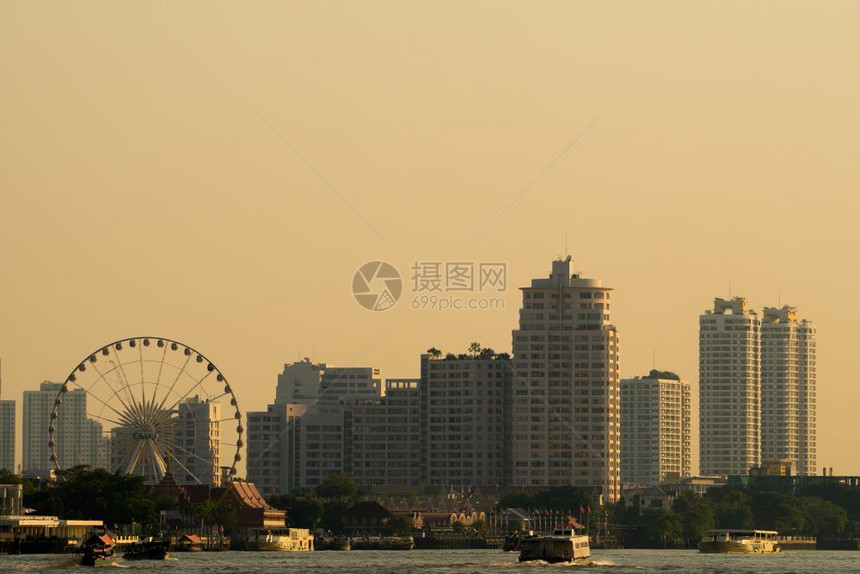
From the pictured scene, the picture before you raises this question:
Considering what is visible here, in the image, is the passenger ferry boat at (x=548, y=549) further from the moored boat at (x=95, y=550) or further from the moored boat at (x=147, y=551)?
the moored boat at (x=95, y=550)

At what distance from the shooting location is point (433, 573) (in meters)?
164

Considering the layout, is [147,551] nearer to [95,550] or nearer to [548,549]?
[95,550]

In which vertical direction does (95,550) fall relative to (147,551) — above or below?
above

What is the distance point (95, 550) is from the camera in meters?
173

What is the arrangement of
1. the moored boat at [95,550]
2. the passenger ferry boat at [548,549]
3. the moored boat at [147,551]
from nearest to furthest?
the moored boat at [95,550] → the passenger ferry boat at [548,549] → the moored boat at [147,551]

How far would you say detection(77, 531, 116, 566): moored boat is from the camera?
561 feet

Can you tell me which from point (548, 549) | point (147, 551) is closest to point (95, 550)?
point (147, 551)

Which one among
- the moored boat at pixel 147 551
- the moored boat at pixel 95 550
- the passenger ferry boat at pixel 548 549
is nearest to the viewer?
the moored boat at pixel 95 550

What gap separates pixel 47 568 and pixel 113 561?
15399mm

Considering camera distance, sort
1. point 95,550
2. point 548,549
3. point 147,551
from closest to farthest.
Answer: point 95,550 < point 548,549 < point 147,551

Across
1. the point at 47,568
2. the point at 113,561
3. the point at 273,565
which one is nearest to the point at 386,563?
the point at 273,565

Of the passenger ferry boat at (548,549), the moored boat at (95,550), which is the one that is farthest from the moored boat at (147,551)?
the passenger ferry boat at (548,549)

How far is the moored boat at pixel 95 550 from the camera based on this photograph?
171 meters

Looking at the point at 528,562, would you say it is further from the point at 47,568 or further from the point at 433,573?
the point at 47,568
